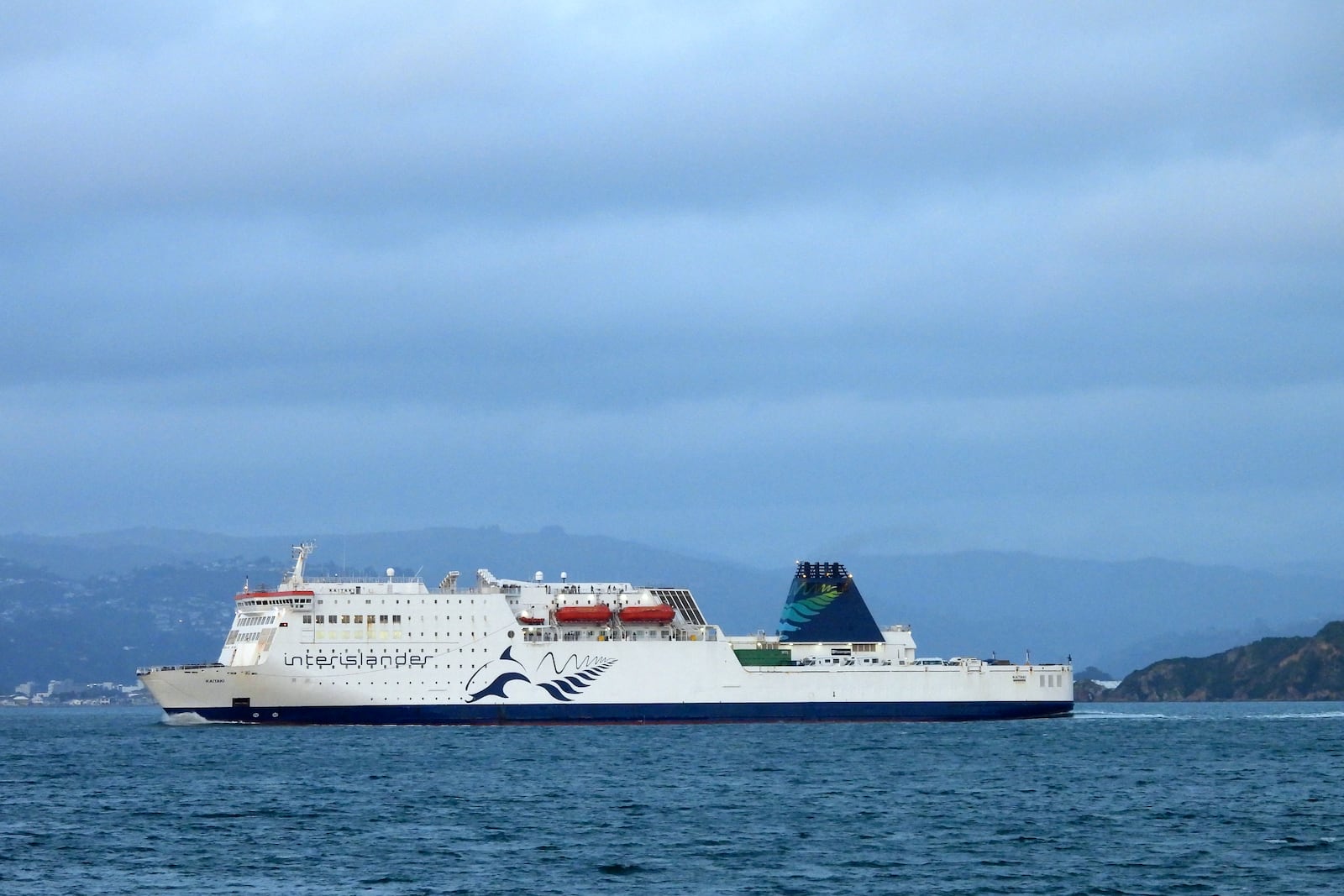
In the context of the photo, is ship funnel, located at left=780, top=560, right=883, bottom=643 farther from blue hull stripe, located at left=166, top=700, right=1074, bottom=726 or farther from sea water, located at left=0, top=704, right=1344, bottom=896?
sea water, located at left=0, top=704, right=1344, bottom=896

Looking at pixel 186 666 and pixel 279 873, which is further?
pixel 186 666

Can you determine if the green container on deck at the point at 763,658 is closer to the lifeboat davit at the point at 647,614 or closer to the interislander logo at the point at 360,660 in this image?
the lifeboat davit at the point at 647,614

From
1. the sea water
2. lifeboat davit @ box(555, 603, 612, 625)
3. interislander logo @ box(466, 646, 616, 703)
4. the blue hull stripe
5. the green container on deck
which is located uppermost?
lifeboat davit @ box(555, 603, 612, 625)

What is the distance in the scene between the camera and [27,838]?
3134 cm

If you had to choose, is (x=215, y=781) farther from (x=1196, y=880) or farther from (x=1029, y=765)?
(x=1196, y=880)

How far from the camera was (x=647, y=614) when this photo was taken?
5825 centimetres

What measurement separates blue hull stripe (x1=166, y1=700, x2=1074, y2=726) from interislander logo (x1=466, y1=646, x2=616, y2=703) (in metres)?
0.42

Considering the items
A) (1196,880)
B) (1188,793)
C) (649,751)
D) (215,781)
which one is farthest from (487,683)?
(1196,880)

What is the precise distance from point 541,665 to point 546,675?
0.34 m

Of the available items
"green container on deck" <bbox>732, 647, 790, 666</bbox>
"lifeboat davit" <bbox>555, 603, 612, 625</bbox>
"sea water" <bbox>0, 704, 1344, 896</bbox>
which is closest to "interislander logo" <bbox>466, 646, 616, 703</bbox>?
"lifeboat davit" <bbox>555, 603, 612, 625</bbox>

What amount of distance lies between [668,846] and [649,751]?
1820cm

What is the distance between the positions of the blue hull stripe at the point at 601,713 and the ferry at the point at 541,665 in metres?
0.05

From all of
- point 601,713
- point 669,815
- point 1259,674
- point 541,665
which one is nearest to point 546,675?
point 541,665

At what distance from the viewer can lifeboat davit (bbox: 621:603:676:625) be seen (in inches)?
2292
